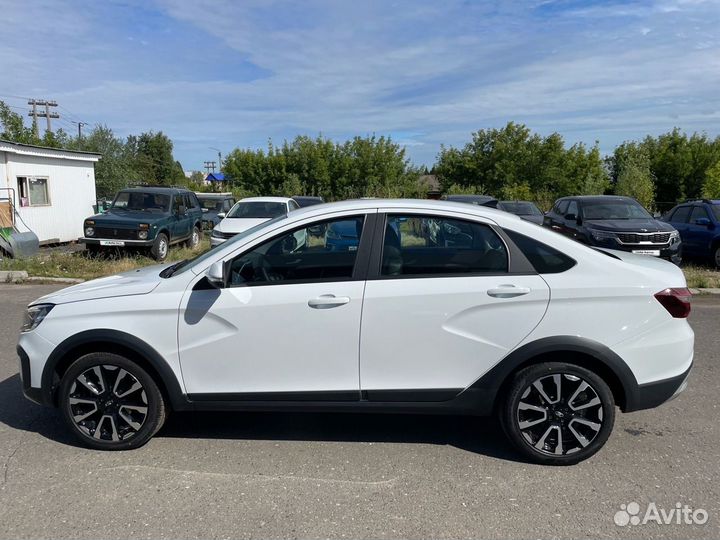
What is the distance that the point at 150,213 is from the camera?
48.2 feet

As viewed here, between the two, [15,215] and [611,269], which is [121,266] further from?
[611,269]

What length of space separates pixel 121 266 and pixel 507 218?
10.6 meters

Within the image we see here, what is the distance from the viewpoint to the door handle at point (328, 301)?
355 centimetres

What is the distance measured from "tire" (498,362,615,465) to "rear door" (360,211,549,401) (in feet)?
0.95

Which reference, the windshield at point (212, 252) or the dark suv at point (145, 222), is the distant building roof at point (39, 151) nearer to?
the dark suv at point (145, 222)

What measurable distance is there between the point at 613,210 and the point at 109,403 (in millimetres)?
11519

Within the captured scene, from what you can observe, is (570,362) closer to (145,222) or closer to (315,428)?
(315,428)

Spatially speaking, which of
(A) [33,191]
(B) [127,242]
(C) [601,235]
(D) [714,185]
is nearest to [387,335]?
(C) [601,235]

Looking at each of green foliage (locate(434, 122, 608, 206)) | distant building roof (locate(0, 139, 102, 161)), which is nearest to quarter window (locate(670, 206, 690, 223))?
distant building roof (locate(0, 139, 102, 161))

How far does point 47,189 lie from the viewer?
17.8m

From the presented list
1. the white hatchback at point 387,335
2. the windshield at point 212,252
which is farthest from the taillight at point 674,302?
the windshield at point 212,252

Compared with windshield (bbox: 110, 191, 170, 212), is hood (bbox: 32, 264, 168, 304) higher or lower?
lower

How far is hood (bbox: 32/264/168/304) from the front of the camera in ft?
12.3

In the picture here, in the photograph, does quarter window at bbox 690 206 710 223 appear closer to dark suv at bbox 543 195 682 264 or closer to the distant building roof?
dark suv at bbox 543 195 682 264
